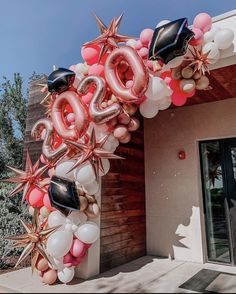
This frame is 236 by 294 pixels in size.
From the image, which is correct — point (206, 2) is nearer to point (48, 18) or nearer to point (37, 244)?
point (48, 18)

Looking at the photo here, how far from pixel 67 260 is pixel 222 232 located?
2.94 metres

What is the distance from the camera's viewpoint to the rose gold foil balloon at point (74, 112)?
11.2ft

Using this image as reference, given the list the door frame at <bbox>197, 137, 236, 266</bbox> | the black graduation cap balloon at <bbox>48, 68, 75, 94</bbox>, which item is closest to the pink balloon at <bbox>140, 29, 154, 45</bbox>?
the black graduation cap balloon at <bbox>48, 68, 75, 94</bbox>

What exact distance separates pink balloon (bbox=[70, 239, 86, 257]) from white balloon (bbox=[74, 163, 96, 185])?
2.60ft

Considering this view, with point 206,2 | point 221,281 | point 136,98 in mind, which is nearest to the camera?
point 136,98

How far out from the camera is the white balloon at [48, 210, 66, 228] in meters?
3.38

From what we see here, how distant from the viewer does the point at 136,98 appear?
3.30 m

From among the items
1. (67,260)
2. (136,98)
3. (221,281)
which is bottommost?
(221,281)

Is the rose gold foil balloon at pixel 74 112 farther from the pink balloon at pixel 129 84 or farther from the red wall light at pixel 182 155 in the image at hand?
the red wall light at pixel 182 155

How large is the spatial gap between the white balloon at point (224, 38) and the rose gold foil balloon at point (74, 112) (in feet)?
6.52

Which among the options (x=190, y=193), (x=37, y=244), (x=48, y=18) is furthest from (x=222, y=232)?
(x=48, y=18)

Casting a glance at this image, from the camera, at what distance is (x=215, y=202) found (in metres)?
4.85

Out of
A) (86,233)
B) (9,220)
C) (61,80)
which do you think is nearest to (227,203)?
(86,233)

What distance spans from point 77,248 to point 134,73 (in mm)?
2374
